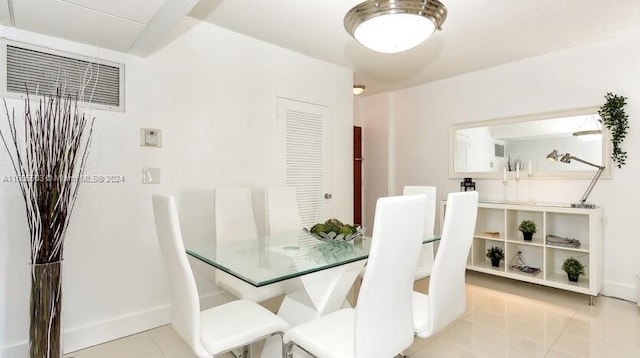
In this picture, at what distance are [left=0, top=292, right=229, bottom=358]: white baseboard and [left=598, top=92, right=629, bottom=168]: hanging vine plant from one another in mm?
4116

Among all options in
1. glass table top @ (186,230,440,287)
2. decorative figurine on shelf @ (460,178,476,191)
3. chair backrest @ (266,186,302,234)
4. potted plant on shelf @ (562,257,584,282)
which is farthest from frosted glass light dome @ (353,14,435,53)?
potted plant on shelf @ (562,257,584,282)

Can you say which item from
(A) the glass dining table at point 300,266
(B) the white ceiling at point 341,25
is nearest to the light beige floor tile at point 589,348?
(A) the glass dining table at point 300,266

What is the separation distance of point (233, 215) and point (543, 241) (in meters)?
2.97

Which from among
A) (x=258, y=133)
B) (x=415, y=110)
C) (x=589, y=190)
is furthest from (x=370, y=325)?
(x=415, y=110)

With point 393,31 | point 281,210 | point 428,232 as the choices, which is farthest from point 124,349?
point 393,31

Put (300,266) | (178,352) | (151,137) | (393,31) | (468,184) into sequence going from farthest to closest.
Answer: (468,184) → (151,137) → (178,352) → (393,31) → (300,266)

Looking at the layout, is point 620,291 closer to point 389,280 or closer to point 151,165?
point 389,280

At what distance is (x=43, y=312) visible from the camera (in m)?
1.83

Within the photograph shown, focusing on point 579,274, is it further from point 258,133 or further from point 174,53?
point 174,53

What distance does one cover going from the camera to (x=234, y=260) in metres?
1.79

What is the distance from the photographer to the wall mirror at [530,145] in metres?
3.25

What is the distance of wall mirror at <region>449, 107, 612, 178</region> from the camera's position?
10.7ft

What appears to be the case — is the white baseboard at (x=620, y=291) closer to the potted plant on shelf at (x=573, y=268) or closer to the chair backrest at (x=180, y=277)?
the potted plant on shelf at (x=573, y=268)

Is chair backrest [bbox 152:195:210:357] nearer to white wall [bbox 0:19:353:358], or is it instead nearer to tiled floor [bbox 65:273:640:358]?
tiled floor [bbox 65:273:640:358]
